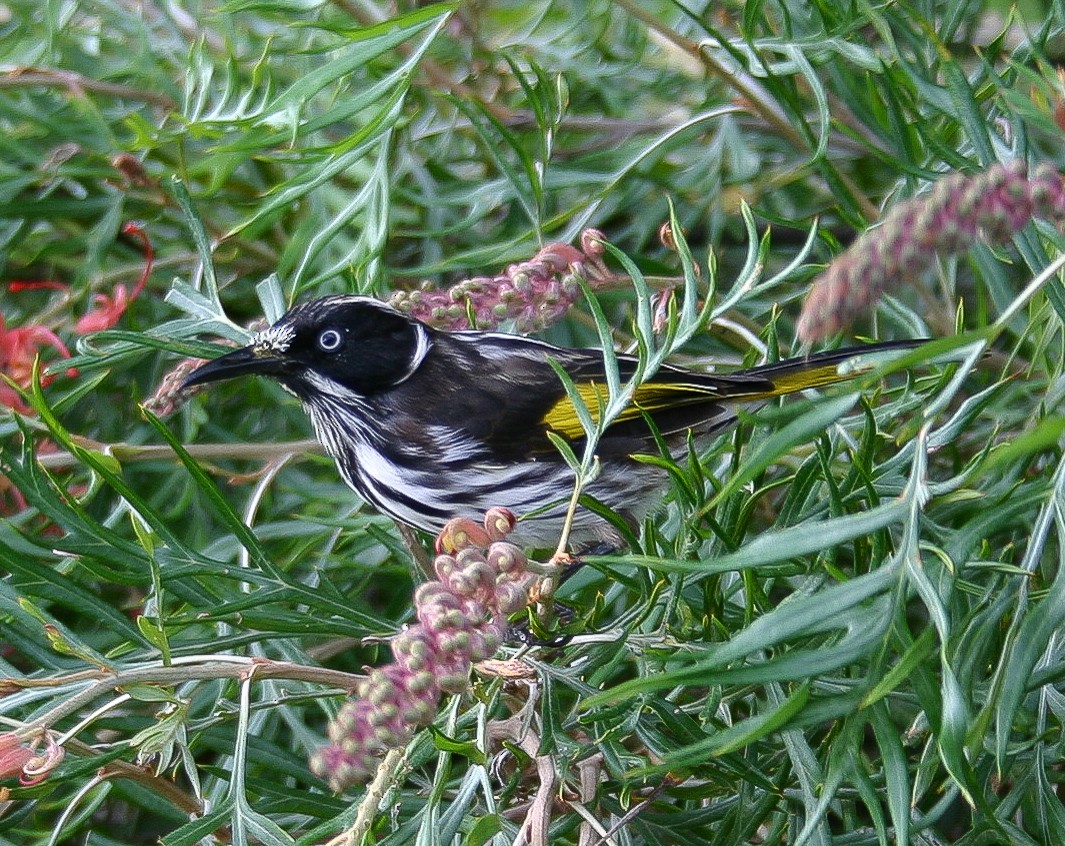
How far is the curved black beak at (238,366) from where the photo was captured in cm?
199

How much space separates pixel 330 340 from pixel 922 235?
143 centimetres

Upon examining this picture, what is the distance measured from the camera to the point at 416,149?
294 centimetres

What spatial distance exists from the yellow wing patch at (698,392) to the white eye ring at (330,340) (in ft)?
1.18

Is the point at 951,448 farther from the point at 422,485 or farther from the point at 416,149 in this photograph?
the point at 416,149

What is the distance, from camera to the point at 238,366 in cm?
206

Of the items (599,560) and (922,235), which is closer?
(922,235)

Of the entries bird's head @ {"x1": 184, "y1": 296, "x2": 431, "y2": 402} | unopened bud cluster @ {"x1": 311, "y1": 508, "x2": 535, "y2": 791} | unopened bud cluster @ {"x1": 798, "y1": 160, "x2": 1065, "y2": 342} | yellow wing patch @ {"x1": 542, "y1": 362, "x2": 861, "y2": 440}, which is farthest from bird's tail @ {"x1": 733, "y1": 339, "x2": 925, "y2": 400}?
unopened bud cluster @ {"x1": 798, "y1": 160, "x2": 1065, "y2": 342}

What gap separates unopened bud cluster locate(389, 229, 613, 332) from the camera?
1.82m

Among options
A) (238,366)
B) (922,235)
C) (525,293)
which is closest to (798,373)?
(525,293)

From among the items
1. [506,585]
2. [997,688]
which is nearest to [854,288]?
[506,585]

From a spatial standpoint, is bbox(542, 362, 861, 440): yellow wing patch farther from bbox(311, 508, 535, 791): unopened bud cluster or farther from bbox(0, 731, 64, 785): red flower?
bbox(0, 731, 64, 785): red flower

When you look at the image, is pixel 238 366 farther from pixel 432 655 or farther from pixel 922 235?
pixel 922 235

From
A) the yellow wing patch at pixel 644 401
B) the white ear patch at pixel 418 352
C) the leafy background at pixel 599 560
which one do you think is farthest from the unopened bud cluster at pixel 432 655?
the white ear patch at pixel 418 352

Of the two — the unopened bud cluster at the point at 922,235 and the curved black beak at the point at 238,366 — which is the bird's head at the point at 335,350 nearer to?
the curved black beak at the point at 238,366
